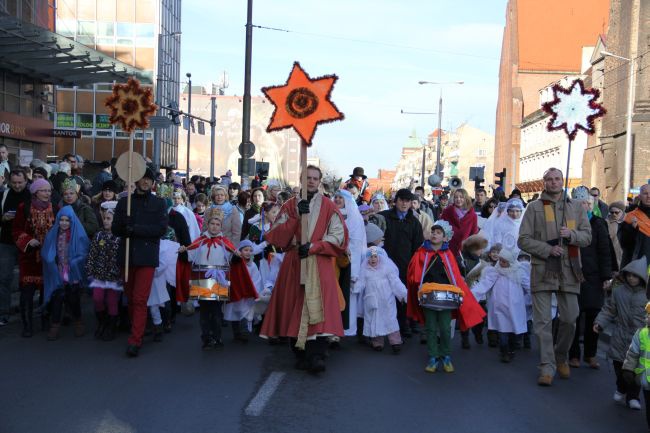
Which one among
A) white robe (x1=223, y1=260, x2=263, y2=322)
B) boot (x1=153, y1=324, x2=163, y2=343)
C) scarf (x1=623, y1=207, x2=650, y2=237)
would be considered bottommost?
boot (x1=153, y1=324, x2=163, y2=343)

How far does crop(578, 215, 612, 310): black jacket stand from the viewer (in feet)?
30.8

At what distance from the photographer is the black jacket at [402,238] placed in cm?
1156

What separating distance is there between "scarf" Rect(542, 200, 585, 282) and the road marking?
9.45 feet

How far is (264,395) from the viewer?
25.0 feet

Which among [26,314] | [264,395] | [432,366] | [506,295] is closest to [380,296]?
[506,295]

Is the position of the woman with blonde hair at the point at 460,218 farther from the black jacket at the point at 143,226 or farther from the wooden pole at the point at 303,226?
the black jacket at the point at 143,226

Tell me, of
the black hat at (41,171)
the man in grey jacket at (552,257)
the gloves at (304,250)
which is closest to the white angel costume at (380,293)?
the gloves at (304,250)

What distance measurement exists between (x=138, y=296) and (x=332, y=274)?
2.23 m

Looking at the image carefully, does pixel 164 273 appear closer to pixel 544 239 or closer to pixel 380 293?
pixel 380 293

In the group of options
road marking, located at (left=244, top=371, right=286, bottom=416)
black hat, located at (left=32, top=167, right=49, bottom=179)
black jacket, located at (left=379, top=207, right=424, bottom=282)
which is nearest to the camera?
road marking, located at (left=244, top=371, right=286, bottom=416)

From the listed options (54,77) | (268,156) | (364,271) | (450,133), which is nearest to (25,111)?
(54,77)

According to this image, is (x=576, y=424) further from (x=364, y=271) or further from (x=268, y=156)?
(x=268, y=156)

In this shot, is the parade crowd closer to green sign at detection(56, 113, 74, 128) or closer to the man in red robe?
the man in red robe

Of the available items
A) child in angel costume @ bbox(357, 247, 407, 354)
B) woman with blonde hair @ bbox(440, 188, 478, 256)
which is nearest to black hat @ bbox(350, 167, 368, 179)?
woman with blonde hair @ bbox(440, 188, 478, 256)
